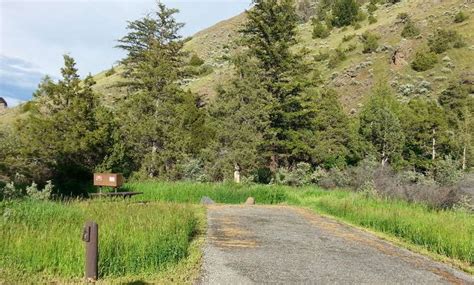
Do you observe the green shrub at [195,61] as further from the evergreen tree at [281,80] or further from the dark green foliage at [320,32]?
the evergreen tree at [281,80]

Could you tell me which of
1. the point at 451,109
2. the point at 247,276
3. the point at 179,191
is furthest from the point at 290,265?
the point at 451,109

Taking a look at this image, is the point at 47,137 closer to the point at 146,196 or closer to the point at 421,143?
the point at 146,196

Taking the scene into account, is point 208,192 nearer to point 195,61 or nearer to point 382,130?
point 382,130

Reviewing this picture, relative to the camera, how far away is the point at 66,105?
25.0 metres

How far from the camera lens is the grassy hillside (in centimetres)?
4228

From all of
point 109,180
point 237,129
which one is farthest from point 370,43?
point 109,180

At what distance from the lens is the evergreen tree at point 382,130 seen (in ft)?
92.1

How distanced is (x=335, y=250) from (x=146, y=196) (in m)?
11.2

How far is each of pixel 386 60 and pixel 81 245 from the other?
1817 inches

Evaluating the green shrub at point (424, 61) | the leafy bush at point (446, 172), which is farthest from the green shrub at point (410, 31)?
the leafy bush at point (446, 172)

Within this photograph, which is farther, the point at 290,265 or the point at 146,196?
the point at 146,196

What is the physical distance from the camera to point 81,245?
6699 mm

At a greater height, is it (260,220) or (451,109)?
(451,109)

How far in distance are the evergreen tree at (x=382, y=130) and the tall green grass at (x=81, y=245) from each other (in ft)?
72.2
